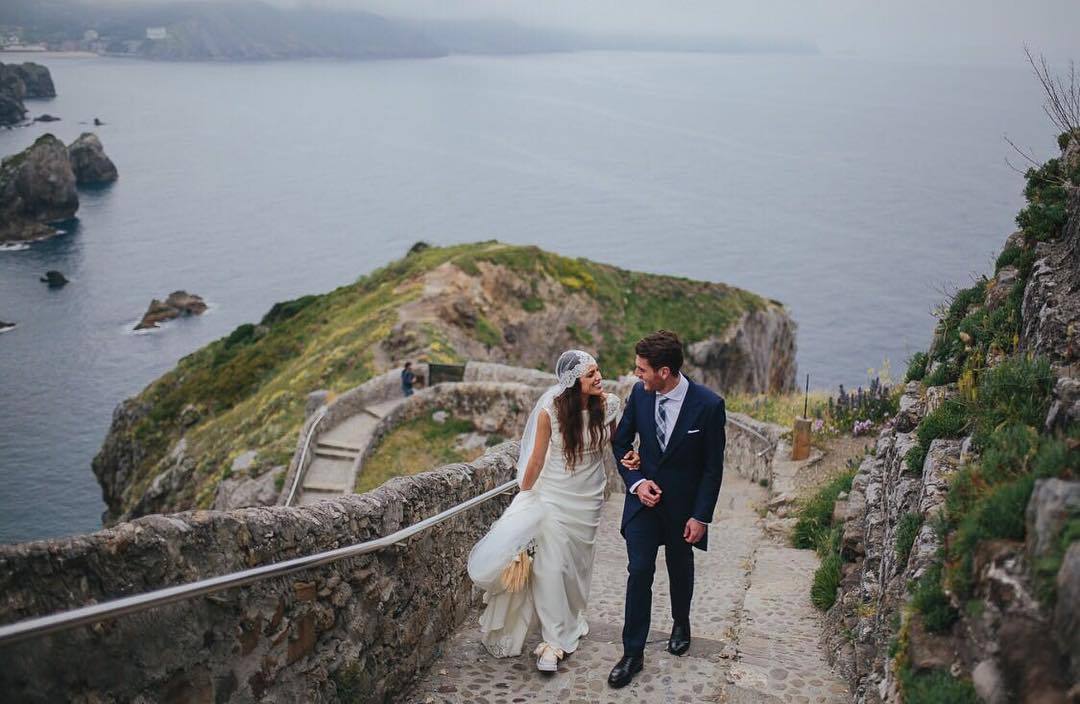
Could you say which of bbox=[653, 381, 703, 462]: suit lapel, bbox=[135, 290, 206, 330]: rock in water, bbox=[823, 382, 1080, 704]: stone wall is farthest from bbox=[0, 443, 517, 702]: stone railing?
bbox=[135, 290, 206, 330]: rock in water

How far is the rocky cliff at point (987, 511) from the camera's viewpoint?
3439 millimetres

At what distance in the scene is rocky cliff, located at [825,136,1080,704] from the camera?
3439 mm

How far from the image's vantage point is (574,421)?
7.00 metres

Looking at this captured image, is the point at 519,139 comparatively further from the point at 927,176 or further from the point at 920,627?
the point at 920,627

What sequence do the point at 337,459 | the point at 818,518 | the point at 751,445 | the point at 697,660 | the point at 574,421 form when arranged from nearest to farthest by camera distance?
the point at 697,660, the point at 574,421, the point at 818,518, the point at 751,445, the point at 337,459

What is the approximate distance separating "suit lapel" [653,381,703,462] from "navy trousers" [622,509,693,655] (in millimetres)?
546

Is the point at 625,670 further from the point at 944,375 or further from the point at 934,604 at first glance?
the point at 944,375

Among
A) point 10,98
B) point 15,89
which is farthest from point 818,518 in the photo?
point 15,89

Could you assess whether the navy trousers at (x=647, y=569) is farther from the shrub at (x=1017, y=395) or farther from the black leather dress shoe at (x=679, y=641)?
the shrub at (x=1017, y=395)

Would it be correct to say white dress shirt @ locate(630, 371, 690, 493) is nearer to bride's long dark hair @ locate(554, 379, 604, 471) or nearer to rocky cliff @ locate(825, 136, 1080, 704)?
bride's long dark hair @ locate(554, 379, 604, 471)

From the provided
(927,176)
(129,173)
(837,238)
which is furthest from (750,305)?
(129,173)

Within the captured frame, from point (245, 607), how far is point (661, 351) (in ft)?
10.6

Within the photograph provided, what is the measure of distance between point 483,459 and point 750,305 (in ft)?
152

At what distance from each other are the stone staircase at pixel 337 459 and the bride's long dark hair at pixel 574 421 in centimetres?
1681
